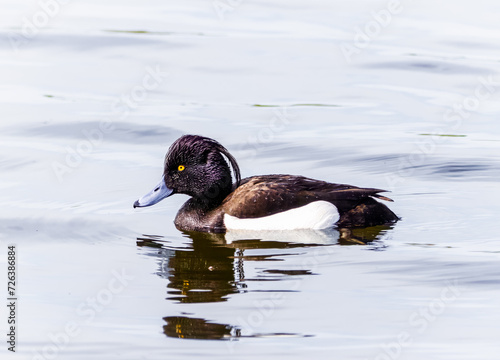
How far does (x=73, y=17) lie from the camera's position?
2338cm

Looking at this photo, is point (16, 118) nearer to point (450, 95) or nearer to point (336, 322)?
point (450, 95)

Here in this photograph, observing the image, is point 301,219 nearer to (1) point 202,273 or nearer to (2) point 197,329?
(1) point 202,273

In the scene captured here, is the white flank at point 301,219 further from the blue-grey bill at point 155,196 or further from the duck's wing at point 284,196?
the blue-grey bill at point 155,196

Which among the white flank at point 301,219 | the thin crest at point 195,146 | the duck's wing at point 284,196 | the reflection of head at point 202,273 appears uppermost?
the thin crest at point 195,146

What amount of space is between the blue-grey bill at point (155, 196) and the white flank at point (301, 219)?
104 centimetres

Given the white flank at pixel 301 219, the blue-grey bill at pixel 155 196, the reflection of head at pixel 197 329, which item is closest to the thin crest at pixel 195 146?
A: the blue-grey bill at pixel 155 196

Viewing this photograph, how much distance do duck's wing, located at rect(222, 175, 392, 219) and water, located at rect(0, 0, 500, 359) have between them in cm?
32

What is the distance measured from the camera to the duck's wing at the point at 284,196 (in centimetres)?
1054

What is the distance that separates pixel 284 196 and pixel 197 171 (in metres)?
1.09

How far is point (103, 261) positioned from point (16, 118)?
6.56m

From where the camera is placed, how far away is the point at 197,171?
1105 cm

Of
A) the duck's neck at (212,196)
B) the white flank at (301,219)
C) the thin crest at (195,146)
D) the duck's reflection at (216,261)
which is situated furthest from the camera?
the duck's neck at (212,196)

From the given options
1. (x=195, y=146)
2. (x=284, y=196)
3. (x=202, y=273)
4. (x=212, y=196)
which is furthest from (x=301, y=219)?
(x=202, y=273)

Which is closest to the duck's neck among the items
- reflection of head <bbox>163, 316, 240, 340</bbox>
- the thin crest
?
the thin crest
